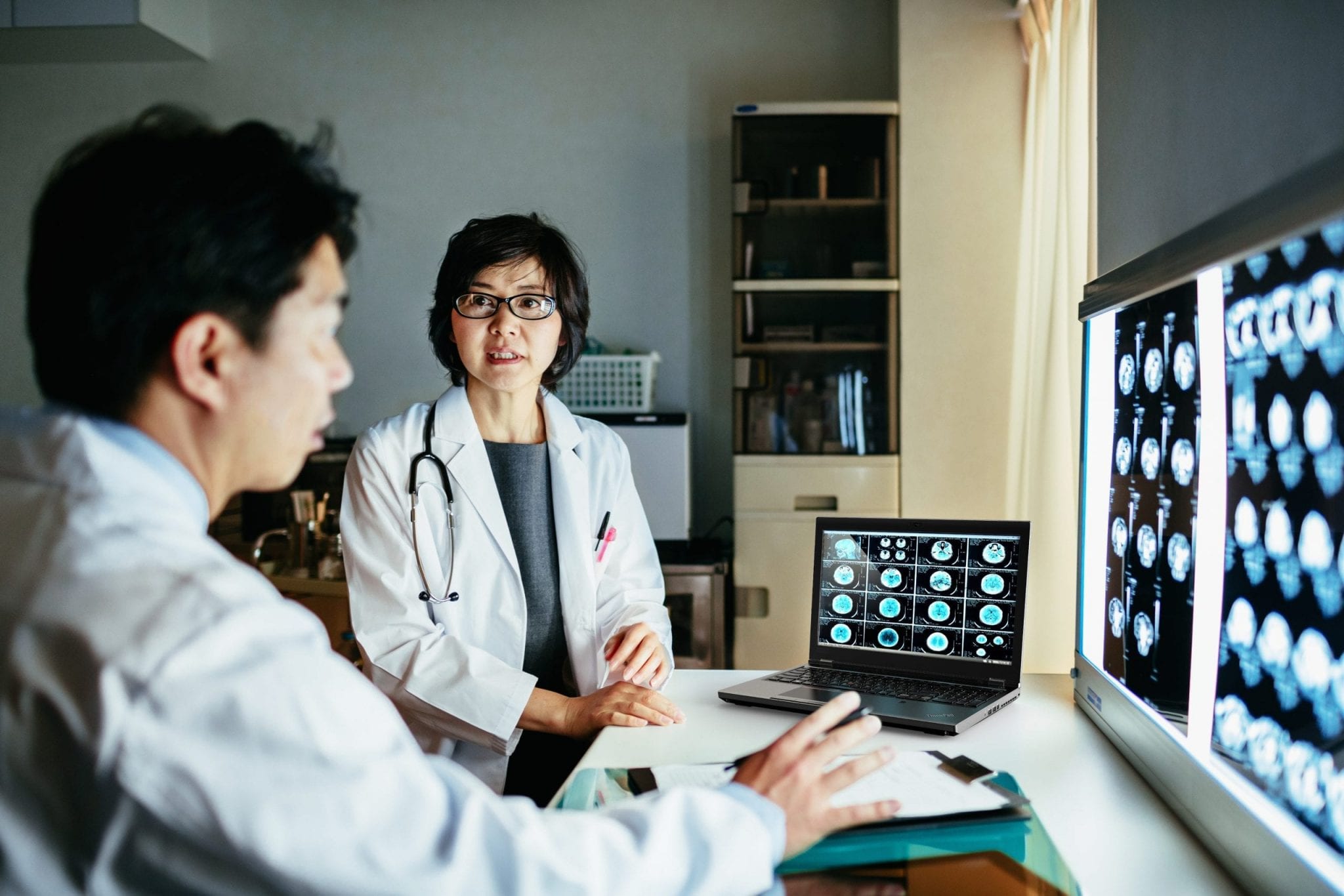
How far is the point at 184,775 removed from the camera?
1.95 ft

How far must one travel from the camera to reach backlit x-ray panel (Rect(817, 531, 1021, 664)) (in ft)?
4.82

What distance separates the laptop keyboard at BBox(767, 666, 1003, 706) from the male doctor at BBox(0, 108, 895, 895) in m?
0.60

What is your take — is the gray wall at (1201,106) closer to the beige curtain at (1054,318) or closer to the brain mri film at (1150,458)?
the brain mri film at (1150,458)

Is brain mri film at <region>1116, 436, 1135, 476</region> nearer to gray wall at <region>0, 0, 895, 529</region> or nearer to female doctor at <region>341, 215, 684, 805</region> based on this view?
female doctor at <region>341, 215, 684, 805</region>

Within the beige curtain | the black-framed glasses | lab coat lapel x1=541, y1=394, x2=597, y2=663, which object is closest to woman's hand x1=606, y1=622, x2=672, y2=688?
lab coat lapel x1=541, y1=394, x2=597, y2=663

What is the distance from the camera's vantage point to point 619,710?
1.40m

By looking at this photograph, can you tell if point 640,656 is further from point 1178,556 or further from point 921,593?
point 1178,556

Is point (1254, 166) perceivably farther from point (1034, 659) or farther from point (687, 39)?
point (687, 39)

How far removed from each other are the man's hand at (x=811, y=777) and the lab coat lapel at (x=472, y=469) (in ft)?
2.80

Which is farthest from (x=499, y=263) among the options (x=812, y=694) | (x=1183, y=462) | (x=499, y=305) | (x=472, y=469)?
(x=1183, y=462)

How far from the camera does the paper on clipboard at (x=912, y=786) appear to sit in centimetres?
103

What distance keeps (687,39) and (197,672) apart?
3.28 metres

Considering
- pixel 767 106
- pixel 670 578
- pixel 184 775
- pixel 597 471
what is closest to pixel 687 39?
pixel 767 106

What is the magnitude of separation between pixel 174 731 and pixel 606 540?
121 cm
